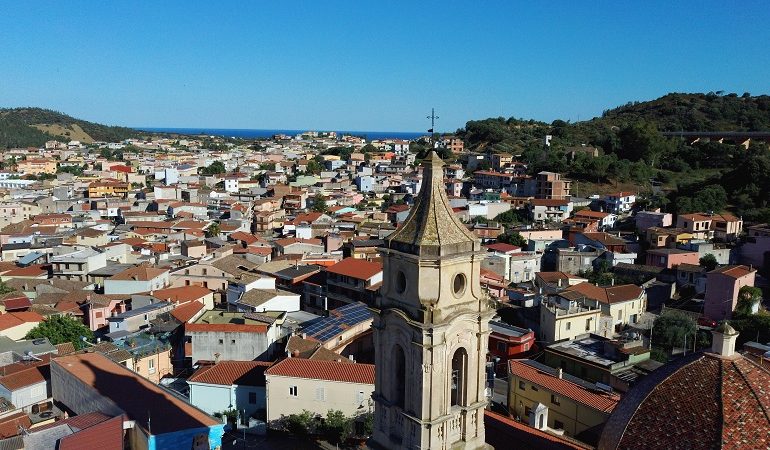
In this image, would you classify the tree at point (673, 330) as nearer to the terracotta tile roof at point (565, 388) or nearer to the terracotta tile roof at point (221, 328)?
the terracotta tile roof at point (565, 388)

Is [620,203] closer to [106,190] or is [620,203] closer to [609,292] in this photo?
[609,292]

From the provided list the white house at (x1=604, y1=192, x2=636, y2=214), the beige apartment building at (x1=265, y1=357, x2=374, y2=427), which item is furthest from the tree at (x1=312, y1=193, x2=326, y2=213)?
the beige apartment building at (x1=265, y1=357, x2=374, y2=427)

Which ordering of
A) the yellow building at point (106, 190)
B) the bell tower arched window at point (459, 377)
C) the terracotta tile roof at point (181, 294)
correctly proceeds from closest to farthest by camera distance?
the bell tower arched window at point (459, 377)
the terracotta tile roof at point (181, 294)
the yellow building at point (106, 190)

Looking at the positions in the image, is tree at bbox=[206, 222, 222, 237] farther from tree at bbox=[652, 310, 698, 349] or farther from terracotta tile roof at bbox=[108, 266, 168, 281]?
tree at bbox=[652, 310, 698, 349]

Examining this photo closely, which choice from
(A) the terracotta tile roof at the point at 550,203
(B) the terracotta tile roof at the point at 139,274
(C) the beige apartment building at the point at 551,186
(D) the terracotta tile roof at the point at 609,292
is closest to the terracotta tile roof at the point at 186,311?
(B) the terracotta tile roof at the point at 139,274

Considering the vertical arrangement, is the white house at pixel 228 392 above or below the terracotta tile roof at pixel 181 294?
below

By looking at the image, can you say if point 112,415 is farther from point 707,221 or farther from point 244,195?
point 244,195
